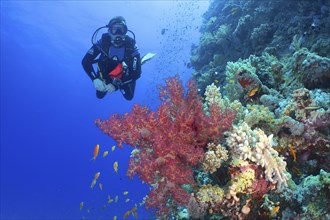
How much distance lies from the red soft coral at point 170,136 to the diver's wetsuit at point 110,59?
13.1ft

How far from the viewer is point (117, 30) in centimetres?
822

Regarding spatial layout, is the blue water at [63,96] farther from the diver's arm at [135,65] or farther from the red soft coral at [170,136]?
the red soft coral at [170,136]

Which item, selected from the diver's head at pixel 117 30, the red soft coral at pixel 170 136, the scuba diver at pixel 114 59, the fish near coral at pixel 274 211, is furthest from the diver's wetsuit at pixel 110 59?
the fish near coral at pixel 274 211

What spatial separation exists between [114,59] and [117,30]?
2.66ft

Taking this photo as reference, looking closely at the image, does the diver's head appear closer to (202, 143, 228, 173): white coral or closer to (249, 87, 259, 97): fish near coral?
(249, 87, 259, 97): fish near coral

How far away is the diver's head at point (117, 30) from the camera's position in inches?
319

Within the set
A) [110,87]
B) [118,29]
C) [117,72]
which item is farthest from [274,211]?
[118,29]

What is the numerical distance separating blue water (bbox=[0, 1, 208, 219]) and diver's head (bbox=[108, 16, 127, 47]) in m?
6.01

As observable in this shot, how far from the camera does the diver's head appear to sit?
8109 millimetres

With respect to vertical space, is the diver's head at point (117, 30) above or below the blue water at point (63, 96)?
below

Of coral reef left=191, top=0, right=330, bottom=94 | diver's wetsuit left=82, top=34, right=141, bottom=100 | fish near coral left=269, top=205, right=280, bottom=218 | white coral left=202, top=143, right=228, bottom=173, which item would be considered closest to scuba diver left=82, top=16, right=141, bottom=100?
diver's wetsuit left=82, top=34, right=141, bottom=100

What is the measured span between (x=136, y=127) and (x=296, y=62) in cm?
363

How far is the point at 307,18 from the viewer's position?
892 cm

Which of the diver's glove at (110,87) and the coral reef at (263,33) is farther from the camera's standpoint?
the coral reef at (263,33)
